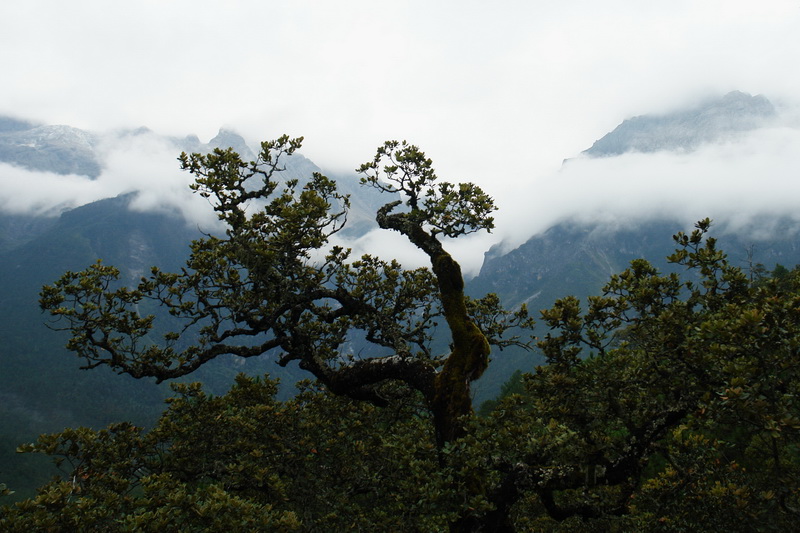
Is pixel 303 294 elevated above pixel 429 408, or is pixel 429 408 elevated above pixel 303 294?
pixel 303 294

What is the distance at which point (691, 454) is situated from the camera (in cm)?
989

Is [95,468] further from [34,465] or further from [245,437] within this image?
[34,465]

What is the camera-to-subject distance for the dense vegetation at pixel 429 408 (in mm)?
7637

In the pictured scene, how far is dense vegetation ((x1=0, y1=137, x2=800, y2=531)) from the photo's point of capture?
25.1 ft

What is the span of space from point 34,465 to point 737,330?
230 metres

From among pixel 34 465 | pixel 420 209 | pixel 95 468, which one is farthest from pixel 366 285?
pixel 34 465

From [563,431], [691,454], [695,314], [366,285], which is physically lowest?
[691,454]

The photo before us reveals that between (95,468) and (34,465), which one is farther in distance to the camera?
(34,465)

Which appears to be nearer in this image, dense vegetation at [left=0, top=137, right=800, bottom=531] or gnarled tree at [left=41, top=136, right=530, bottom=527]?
dense vegetation at [left=0, top=137, right=800, bottom=531]

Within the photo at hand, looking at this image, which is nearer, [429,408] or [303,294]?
[429,408]

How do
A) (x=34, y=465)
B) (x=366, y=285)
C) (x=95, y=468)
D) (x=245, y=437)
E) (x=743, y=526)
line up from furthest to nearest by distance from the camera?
(x=34, y=465) < (x=366, y=285) < (x=245, y=437) < (x=95, y=468) < (x=743, y=526)

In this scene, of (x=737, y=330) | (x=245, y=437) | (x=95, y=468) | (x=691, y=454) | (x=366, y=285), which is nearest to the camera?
(x=737, y=330)

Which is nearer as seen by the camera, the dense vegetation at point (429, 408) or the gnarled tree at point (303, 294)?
the dense vegetation at point (429, 408)

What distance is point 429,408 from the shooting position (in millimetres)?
10703
